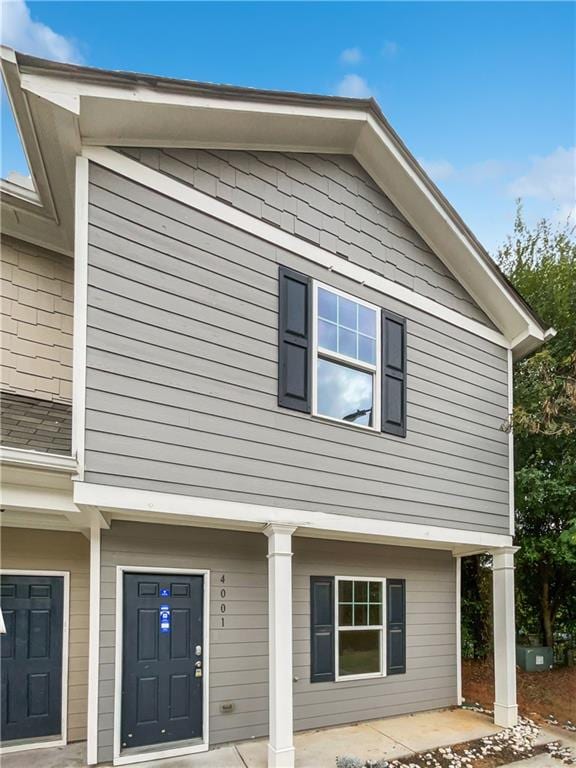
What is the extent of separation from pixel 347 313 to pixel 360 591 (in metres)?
3.49

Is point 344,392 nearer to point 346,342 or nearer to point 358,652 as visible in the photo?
point 346,342

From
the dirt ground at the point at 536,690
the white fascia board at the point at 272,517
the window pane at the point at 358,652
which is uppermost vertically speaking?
the white fascia board at the point at 272,517

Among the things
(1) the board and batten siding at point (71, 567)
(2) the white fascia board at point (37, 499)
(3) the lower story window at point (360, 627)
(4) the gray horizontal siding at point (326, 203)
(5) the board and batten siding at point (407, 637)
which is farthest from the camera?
(3) the lower story window at point (360, 627)

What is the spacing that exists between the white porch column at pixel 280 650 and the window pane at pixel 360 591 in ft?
5.98

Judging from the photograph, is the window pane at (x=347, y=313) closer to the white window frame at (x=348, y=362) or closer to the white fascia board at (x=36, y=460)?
the white window frame at (x=348, y=362)

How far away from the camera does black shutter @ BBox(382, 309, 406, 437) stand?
633cm

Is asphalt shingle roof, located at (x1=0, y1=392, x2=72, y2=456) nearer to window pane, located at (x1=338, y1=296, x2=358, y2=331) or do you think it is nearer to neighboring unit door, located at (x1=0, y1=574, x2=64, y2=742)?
neighboring unit door, located at (x1=0, y1=574, x2=64, y2=742)

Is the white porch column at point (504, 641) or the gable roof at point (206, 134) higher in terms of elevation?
the gable roof at point (206, 134)

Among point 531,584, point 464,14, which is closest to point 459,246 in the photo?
point 464,14

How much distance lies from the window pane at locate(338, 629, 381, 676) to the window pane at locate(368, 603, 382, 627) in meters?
0.09

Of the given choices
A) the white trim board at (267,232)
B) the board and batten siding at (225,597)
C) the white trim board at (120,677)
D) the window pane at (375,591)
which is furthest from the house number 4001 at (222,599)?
the white trim board at (267,232)

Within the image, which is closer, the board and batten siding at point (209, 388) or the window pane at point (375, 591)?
the board and batten siding at point (209, 388)

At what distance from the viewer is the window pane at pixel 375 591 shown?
268 inches

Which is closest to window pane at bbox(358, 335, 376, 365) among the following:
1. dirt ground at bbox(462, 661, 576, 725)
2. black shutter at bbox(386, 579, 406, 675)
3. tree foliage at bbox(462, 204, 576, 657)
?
tree foliage at bbox(462, 204, 576, 657)
